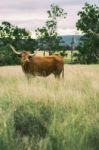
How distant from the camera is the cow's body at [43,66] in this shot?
795 inches

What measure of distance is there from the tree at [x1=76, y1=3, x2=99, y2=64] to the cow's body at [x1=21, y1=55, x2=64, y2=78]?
53006 mm

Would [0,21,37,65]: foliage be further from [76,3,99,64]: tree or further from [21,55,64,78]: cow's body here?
[21,55,64,78]: cow's body

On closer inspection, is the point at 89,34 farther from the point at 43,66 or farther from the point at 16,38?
the point at 43,66

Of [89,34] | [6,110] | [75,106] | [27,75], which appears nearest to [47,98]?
[75,106]

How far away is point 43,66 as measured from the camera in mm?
20656

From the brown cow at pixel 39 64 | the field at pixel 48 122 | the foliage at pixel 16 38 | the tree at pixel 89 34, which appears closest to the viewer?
the field at pixel 48 122

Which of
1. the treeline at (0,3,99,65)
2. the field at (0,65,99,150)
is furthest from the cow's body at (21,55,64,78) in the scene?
the treeline at (0,3,99,65)

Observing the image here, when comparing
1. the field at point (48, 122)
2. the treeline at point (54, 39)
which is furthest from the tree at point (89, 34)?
the field at point (48, 122)

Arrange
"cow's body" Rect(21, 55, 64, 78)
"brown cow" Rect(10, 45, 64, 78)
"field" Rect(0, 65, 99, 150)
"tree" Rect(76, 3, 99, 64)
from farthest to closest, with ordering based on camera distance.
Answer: "tree" Rect(76, 3, 99, 64) < "cow's body" Rect(21, 55, 64, 78) < "brown cow" Rect(10, 45, 64, 78) < "field" Rect(0, 65, 99, 150)

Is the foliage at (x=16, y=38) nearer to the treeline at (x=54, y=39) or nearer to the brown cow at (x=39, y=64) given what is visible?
the treeline at (x=54, y=39)

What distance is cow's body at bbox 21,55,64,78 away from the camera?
66.3ft

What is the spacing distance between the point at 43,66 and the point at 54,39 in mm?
70743

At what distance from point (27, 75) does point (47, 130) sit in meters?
11.4

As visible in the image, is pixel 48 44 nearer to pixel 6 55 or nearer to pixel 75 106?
pixel 6 55
